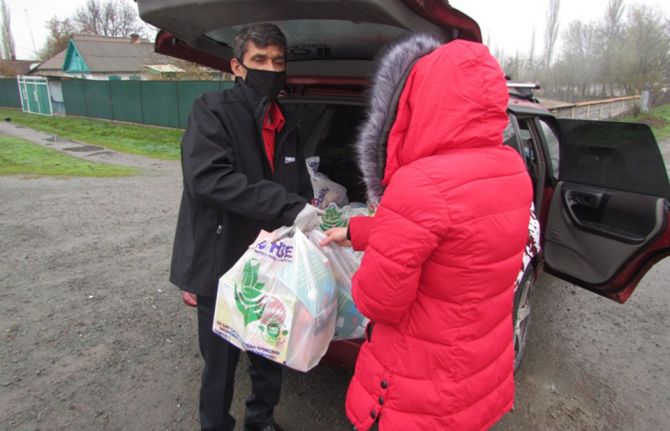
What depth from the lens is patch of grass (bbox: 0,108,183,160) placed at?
1279 cm

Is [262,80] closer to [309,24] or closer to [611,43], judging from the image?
[309,24]

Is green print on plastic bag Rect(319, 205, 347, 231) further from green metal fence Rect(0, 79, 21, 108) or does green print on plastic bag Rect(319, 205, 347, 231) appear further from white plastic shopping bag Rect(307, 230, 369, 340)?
green metal fence Rect(0, 79, 21, 108)

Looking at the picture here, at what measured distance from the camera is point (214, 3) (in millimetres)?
1689

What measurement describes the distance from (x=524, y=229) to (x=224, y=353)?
133 cm

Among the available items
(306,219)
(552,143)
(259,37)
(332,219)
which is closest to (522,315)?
(332,219)

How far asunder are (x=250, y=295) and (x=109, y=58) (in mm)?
35588

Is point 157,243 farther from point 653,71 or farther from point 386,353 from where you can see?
point 653,71

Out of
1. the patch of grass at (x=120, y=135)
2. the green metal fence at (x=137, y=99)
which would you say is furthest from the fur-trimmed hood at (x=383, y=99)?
the green metal fence at (x=137, y=99)

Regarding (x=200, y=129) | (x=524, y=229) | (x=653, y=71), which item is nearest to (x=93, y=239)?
(x=200, y=129)

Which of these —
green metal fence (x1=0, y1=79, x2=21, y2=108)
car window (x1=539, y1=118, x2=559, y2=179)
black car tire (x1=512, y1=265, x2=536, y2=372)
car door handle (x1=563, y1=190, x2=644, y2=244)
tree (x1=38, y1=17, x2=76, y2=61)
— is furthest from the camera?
tree (x1=38, y1=17, x2=76, y2=61)

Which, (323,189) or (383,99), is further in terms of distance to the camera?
(323,189)

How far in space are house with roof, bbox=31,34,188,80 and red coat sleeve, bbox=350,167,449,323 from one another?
3087 cm

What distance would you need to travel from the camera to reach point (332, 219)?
2668 millimetres

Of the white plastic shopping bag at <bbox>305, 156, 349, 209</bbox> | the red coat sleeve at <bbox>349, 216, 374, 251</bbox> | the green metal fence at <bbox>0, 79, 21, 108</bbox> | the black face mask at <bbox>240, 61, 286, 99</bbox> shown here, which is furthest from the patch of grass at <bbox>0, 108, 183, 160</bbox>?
the green metal fence at <bbox>0, 79, 21, 108</bbox>
